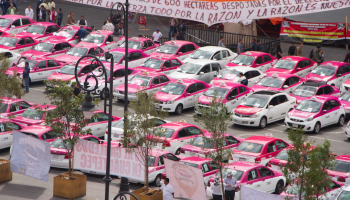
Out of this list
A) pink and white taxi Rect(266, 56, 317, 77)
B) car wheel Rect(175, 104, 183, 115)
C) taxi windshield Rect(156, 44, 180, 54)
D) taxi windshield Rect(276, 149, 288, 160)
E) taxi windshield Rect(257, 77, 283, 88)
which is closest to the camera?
taxi windshield Rect(276, 149, 288, 160)

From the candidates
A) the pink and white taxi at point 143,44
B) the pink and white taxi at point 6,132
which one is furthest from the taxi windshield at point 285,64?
the pink and white taxi at point 6,132

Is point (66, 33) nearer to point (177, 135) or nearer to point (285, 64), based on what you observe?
point (285, 64)

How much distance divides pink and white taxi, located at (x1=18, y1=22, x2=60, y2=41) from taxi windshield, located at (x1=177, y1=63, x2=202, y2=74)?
1165 centimetres

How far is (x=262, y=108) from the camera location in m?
26.2

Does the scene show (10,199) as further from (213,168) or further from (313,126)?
(313,126)

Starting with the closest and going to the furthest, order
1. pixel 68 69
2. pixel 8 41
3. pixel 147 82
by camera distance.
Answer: pixel 147 82
pixel 68 69
pixel 8 41

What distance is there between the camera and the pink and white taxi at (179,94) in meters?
27.3

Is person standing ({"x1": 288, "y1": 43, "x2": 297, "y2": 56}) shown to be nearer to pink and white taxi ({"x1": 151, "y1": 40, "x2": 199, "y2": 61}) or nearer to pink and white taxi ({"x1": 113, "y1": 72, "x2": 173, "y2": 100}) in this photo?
pink and white taxi ({"x1": 151, "y1": 40, "x2": 199, "y2": 61})

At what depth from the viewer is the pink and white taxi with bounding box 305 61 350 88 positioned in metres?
30.4

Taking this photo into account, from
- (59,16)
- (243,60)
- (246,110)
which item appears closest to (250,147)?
(246,110)

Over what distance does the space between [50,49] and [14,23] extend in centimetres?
701

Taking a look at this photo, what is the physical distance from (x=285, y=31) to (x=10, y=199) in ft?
78.5

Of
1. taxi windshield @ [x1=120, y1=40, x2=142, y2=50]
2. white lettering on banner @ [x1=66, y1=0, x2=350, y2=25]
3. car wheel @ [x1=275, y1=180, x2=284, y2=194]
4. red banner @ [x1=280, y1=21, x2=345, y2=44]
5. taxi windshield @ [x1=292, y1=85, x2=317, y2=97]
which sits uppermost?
white lettering on banner @ [x1=66, y1=0, x2=350, y2=25]

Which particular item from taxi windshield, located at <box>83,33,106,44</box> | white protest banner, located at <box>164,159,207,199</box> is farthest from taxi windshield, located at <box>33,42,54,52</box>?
white protest banner, located at <box>164,159,207,199</box>
